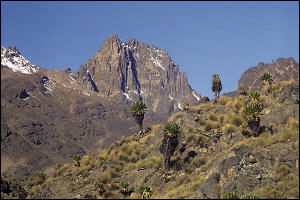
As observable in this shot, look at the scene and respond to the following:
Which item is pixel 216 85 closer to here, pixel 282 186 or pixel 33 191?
pixel 33 191

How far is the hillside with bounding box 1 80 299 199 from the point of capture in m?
47.3

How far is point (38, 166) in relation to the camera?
600 ft

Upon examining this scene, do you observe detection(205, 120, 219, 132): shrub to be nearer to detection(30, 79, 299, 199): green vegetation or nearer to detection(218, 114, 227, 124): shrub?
detection(30, 79, 299, 199): green vegetation

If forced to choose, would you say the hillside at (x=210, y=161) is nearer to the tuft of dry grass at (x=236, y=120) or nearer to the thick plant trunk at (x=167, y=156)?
the tuft of dry grass at (x=236, y=120)

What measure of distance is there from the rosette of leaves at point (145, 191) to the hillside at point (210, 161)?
832 mm

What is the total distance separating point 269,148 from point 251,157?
3.00 metres

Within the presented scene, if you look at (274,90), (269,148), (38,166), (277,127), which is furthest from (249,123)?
(38,166)

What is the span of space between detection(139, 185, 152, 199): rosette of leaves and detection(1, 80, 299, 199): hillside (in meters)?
0.83

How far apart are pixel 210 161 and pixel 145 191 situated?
10.8 m

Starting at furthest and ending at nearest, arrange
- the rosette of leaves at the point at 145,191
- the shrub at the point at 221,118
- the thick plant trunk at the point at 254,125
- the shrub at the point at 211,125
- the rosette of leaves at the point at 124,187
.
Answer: the shrub at the point at 221,118 → the shrub at the point at 211,125 → the thick plant trunk at the point at 254,125 → the rosette of leaves at the point at 124,187 → the rosette of leaves at the point at 145,191

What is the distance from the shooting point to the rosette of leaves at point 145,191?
5362 centimetres

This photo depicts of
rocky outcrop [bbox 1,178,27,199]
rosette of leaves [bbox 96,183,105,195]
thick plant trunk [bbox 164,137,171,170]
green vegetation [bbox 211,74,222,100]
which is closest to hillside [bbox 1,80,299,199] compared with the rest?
rosette of leaves [bbox 96,183,105,195]

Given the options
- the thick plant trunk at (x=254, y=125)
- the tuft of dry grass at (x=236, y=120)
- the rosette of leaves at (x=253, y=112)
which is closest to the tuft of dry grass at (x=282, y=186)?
the thick plant trunk at (x=254, y=125)

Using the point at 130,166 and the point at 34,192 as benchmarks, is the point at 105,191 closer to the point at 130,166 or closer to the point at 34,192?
the point at 130,166
